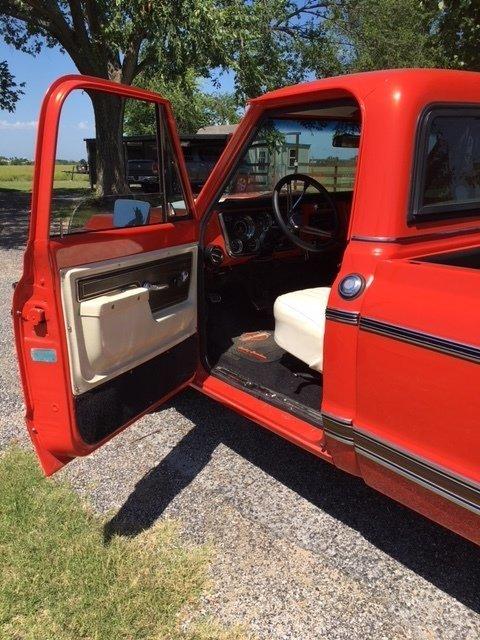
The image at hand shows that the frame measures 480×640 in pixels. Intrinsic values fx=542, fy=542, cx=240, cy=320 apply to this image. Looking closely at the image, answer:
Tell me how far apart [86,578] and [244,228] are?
84.2 inches

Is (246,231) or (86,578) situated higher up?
(246,231)

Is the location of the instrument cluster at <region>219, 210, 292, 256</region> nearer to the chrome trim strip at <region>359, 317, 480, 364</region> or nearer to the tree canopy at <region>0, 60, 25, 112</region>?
the chrome trim strip at <region>359, 317, 480, 364</region>

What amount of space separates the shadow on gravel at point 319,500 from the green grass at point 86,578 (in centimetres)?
14

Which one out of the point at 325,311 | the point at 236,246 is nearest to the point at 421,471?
the point at 325,311

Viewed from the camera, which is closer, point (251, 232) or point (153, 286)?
point (153, 286)

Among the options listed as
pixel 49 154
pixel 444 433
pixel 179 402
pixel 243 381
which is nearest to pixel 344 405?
pixel 444 433

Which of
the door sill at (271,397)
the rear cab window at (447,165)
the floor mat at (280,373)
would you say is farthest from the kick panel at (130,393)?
the rear cab window at (447,165)

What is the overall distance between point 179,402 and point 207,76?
32.5ft

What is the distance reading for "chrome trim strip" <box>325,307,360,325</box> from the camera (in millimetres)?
1855

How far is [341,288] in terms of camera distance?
1.94m

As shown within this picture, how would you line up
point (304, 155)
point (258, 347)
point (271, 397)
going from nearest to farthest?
point (271, 397) < point (258, 347) < point (304, 155)

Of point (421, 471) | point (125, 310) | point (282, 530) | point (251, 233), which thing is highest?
point (251, 233)

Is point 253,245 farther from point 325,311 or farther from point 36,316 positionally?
point 36,316

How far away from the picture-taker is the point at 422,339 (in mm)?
1652
